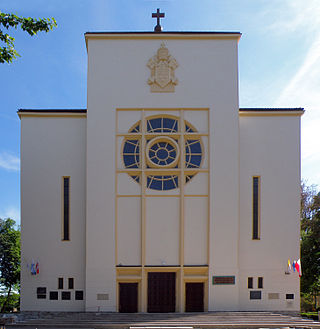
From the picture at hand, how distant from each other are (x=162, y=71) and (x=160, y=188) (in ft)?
22.2

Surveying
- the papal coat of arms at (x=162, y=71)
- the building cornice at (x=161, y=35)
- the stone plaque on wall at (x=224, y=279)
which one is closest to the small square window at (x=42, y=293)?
the stone plaque on wall at (x=224, y=279)

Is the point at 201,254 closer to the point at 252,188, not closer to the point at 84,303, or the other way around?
the point at 252,188

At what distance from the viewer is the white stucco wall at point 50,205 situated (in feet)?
59.4

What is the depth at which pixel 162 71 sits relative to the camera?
1833cm

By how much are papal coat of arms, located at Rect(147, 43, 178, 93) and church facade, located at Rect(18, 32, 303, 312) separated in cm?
6

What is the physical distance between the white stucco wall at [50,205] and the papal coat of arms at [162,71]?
5004mm

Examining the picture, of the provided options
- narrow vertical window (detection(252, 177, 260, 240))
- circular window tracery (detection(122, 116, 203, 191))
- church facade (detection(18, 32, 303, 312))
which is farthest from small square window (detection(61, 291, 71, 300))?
narrow vertical window (detection(252, 177, 260, 240))

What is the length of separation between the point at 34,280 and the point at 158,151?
10.3 meters

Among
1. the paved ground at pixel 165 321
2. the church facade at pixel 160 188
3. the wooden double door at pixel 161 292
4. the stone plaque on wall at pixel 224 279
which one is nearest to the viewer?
the paved ground at pixel 165 321

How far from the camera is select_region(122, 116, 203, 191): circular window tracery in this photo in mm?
18297

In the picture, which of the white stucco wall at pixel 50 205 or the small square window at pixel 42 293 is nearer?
the small square window at pixel 42 293

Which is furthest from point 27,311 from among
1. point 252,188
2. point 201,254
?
point 252,188

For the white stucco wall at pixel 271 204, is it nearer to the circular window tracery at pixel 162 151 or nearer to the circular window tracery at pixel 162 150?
the circular window tracery at pixel 162 150

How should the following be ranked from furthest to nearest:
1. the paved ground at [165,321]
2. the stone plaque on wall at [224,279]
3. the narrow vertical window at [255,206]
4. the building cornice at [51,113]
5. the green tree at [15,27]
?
the building cornice at [51,113] → the narrow vertical window at [255,206] → the stone plaque on wall at [224,279] → the paved ground at [165,321] → the green tree at [15,27]
